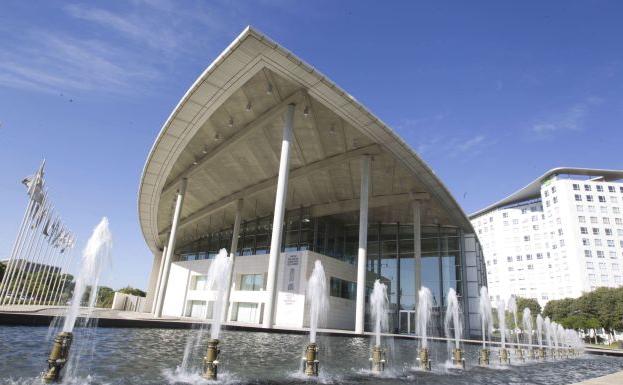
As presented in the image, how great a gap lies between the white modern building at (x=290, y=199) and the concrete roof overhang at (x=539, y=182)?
168 feet

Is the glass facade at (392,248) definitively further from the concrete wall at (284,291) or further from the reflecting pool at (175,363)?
the reflecting pool at (175,363)

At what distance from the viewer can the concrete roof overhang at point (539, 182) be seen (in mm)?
72375

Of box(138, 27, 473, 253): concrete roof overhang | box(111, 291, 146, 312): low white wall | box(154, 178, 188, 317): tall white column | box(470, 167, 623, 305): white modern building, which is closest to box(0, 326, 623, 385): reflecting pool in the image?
box(138, 27, 473, 253): concrete roof overhang

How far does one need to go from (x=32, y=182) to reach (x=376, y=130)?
72.6 ft

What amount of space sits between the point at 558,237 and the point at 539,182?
1329 centimetres

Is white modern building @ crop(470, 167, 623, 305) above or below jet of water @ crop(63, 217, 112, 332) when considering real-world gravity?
above

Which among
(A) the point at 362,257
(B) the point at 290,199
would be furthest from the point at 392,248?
(A) the point at 362,257

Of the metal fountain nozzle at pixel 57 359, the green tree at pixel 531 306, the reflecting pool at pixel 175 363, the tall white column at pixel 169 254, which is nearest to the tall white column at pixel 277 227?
the reflecting pool at pixel 175 363

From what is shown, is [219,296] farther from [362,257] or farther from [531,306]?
[531,306]

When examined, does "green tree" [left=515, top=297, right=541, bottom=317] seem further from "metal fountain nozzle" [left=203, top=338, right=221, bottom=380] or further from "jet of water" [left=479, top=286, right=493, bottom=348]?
"metal fountain nozzle" [left=203, top=338, right=221, bottom=380]

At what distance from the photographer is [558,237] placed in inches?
2859

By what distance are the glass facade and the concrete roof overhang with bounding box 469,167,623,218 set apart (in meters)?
53.0

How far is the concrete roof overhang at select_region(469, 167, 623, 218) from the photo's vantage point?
72375mm

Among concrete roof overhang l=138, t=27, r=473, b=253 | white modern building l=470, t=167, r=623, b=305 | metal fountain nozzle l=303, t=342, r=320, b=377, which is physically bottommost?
metal fountain nozzle l=303, t=342, r=320, b=377
